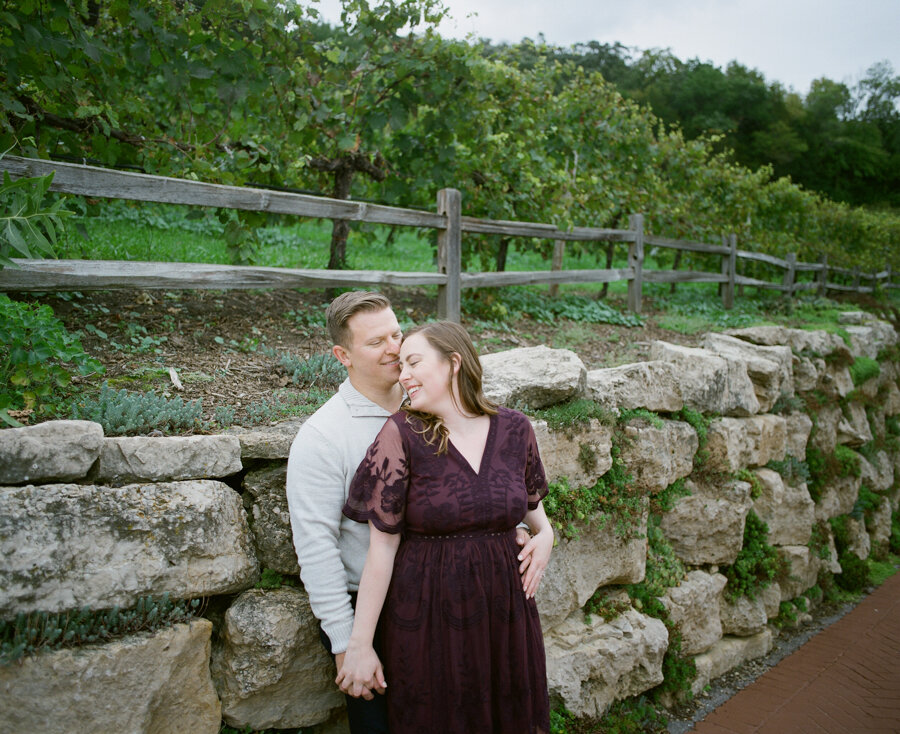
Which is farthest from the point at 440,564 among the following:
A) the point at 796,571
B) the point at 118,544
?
the point at 796,571

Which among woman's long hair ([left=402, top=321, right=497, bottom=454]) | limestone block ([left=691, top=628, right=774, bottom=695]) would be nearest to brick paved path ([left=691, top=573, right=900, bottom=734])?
limestone block ([left=691, top=628, right=774, bottom=695])

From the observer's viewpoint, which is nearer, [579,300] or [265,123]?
[265,123]

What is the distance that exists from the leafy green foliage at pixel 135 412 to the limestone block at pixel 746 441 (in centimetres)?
388

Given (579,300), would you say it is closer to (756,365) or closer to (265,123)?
(756,365)

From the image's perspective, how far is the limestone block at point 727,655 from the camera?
15.0 feet

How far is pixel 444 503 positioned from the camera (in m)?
2.07

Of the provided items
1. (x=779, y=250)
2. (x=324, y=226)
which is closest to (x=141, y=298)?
(x=324, y=226)

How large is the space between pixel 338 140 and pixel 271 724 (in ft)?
15.1

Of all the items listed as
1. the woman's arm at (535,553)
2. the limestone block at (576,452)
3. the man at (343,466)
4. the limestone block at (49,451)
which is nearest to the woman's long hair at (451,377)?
the man at (343,466)

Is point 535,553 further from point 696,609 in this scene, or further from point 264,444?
point 696,609

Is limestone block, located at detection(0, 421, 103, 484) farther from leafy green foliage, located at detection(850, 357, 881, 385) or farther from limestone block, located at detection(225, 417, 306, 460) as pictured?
leafy green foliage, located at detection(850, 357, 881, 385)

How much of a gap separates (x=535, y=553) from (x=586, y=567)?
174 centimetres

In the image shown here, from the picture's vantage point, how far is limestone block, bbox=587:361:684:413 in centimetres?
429

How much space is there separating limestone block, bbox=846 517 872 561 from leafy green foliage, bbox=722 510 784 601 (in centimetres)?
211
